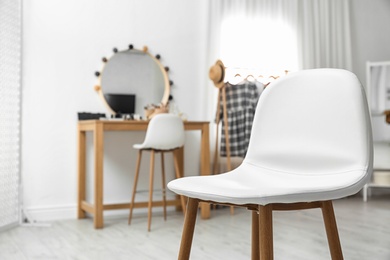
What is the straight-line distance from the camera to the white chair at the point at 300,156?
1293mm

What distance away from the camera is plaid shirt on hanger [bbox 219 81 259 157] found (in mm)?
4164

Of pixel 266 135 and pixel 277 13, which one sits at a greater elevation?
pixel 277 13

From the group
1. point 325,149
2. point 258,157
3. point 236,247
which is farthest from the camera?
point 236,247

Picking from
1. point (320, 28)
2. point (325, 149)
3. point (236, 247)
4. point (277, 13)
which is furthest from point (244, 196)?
point (320, 28)

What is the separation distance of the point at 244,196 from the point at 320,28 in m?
4.18

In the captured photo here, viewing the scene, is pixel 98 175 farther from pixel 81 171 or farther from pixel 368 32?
pixel 368 32

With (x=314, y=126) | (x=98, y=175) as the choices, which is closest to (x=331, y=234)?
(x=314, y=126)

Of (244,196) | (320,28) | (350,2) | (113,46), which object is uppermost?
(350,2)

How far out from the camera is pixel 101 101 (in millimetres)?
3881

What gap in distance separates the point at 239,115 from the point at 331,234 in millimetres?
2734

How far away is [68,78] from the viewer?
3768mm

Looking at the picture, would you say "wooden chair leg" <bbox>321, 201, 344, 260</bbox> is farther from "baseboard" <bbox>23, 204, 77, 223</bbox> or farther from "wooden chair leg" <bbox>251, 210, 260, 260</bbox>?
"baseboard" <bbox>23, 204, 77, 223</bbox>

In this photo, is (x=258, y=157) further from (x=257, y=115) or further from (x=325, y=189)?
(x=325, y=189)

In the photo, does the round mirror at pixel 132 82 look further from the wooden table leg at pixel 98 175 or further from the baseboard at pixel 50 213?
the baseboard at pixel 50 213
